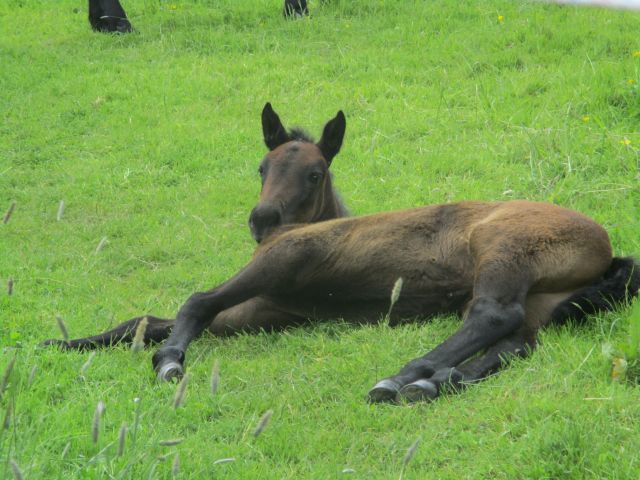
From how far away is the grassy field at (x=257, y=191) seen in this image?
4105mm

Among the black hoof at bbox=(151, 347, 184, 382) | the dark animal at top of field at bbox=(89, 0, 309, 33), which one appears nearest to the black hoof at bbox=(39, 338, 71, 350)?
the black hoof at bbox=(151, 347, 184, 382)

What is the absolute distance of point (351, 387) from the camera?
4934mm

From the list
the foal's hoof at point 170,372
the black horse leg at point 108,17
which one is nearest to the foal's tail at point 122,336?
the foal's hoof at point 170,372

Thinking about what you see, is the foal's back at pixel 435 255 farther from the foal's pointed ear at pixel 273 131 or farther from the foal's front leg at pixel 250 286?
the foal's pointed ear at pixel 273 131

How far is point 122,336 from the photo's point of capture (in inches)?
229

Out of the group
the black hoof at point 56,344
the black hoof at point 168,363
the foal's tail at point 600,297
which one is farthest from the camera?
the black hoof at point 56,344

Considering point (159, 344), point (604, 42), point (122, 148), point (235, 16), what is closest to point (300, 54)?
point (235, 16)

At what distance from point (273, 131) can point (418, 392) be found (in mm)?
3346

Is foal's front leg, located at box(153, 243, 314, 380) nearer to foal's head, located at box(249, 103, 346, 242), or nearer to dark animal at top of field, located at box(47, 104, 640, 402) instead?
dark animal at top of field, located at box(47, 104, 640, 402)

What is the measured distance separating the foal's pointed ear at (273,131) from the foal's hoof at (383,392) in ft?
10.3

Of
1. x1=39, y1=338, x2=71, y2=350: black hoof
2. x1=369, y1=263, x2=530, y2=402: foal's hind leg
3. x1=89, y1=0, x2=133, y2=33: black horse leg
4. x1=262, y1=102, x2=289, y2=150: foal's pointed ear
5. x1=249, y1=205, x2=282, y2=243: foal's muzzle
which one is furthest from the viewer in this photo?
x1=89, y1=0, x2=133, y2=33: black horse leg

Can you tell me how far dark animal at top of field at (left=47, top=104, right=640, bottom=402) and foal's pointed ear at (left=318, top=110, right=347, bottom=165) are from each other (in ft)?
2.42

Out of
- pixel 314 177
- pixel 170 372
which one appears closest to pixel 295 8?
pixel 314 177

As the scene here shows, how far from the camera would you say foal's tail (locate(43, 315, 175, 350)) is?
569 centimetres
